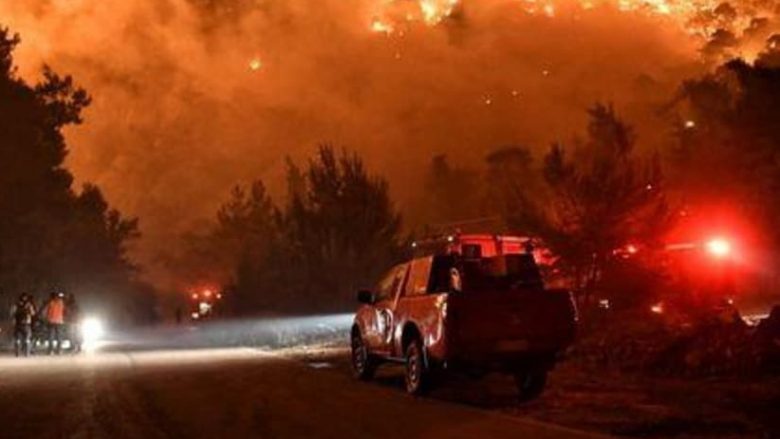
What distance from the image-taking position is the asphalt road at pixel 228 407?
1333cm

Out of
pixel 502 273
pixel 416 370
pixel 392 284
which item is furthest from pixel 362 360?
pixel 502 273

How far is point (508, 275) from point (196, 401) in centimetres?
544

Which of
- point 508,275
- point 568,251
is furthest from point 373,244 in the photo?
point 508,275

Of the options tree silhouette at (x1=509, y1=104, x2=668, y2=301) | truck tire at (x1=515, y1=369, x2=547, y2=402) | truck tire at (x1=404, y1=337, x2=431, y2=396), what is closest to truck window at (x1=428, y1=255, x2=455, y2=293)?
truck tire at (x1=404, y1=337, x2=431, y2=396)

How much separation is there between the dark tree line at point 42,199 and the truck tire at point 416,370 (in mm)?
39257

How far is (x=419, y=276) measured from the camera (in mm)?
18922

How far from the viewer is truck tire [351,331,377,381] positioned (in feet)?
68.5

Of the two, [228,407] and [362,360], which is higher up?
[362,360]

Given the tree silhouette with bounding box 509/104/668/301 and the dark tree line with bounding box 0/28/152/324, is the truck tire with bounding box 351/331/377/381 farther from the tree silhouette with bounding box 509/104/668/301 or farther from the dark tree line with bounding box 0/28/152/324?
the dark tree line with bounding box 0/28/152/324

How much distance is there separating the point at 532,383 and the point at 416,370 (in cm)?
190

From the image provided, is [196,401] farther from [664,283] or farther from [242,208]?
[242,208]

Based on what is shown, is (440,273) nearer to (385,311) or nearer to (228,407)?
(385,311)

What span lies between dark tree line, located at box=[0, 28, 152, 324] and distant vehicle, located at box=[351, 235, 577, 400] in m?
→ 38.6

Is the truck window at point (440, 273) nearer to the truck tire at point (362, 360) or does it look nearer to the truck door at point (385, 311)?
the truck door at point (385, 311)
